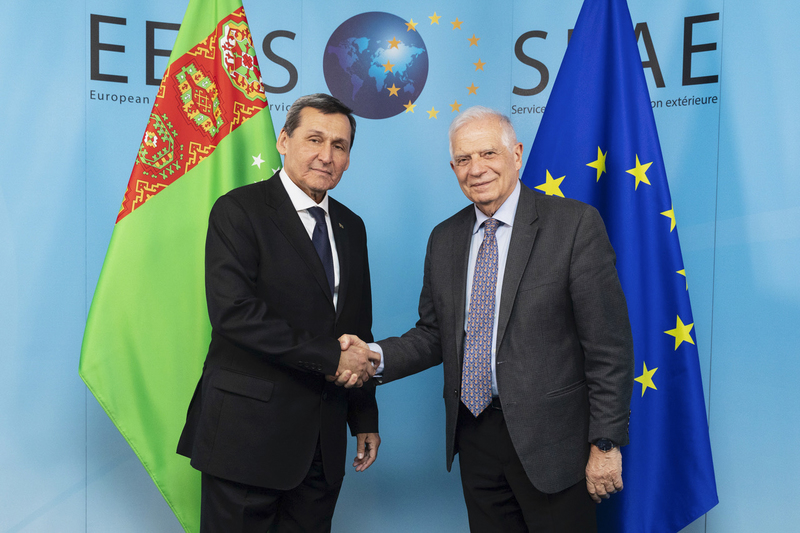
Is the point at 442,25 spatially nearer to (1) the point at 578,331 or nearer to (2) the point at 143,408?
(1) the point at 578,331

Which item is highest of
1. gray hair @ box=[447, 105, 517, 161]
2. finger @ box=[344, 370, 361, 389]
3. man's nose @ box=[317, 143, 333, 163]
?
gray hair @ box=[447, 105, 517, 161]

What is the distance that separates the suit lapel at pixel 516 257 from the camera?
1.71 metres

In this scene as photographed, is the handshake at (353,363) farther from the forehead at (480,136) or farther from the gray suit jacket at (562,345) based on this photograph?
the forehead at (480,136)

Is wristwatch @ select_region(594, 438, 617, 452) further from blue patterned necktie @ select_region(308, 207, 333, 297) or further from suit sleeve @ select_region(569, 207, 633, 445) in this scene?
blue patterned necktie @ select_region(308, 207, 333, 297)

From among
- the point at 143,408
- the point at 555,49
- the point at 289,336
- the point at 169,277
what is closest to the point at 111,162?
the point at 169,277

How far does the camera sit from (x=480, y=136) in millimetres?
1850

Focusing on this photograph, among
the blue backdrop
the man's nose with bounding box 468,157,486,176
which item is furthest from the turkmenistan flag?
the man's nose with bounding box 468,157,486,176

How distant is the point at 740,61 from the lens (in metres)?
2.61

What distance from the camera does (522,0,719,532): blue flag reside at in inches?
83.7

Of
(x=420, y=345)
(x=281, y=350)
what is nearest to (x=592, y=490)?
(x=420, y=345)

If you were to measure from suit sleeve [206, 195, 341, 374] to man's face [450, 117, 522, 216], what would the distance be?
27.6 inches

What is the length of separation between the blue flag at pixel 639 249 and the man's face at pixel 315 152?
837mm

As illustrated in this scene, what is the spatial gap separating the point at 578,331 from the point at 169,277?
1.57 m

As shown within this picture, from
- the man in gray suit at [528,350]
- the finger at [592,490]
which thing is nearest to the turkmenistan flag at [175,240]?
the man in gray suit at [528,350]
